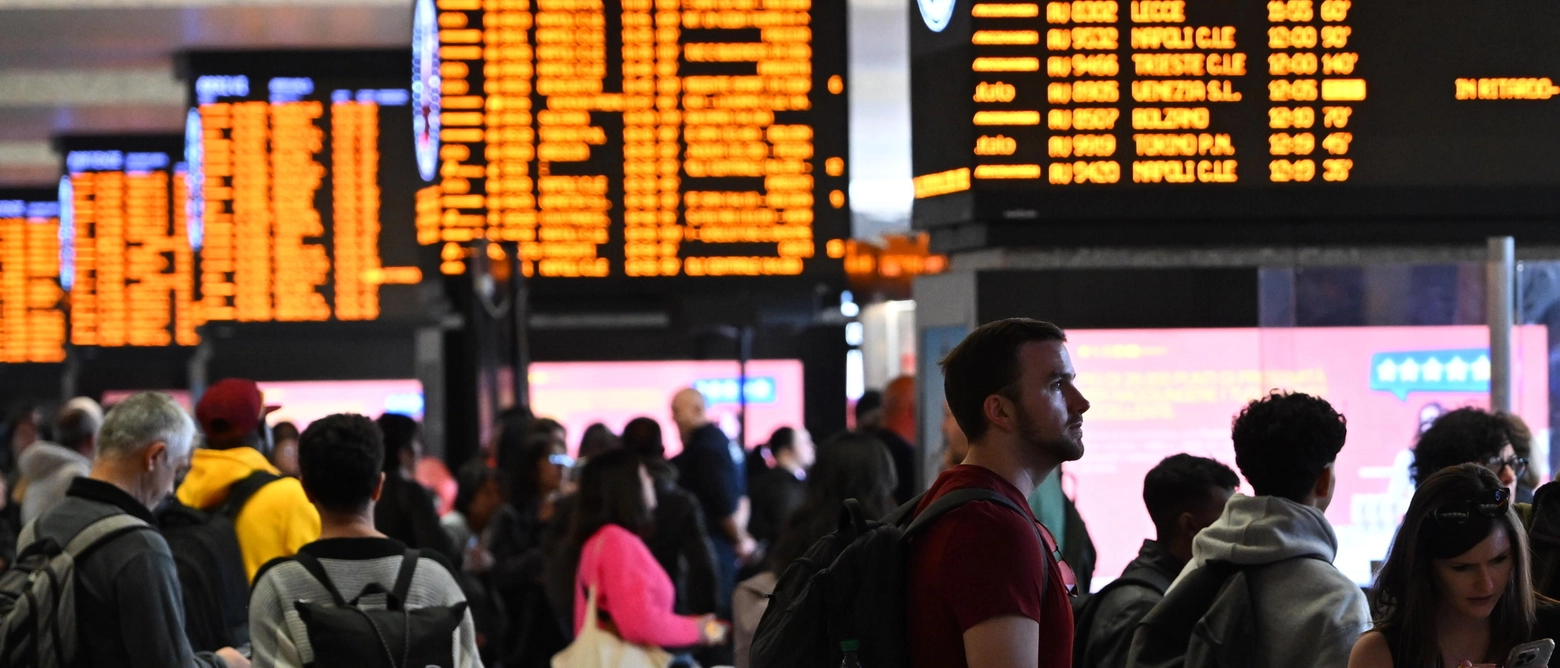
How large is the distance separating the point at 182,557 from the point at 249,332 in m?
8.44

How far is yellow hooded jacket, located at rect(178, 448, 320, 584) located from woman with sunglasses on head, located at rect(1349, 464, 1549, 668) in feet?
9.17

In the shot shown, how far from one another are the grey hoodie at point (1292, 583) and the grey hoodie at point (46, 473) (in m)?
5.18

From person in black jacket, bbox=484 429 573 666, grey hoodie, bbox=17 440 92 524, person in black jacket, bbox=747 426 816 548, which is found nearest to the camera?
person in black jacket, bbox=484 429 573 666

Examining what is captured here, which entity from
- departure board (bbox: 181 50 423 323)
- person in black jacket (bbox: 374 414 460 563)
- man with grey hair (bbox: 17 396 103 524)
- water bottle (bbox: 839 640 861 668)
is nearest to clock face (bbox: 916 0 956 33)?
person in black jacket (bbox: 374 414 460 563)

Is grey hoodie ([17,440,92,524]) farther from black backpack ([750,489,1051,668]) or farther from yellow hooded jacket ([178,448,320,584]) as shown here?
black backpack ([750,489,1051,668])

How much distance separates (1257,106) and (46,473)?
16.3 ft

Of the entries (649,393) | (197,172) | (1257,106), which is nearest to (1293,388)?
(1257,106)

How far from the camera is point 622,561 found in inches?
213

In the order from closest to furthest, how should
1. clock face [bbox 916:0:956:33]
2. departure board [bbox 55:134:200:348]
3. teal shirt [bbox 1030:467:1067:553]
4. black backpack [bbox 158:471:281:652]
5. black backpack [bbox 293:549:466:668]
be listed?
black backpack [bbox 293:549:466:668] < black backpack [bbox 158:471:281:652] < teal shirt [bbox 1030:467:1067:553] < clock face [bbox 916:0:956:33] < departure board [bbox 55:134:200:348]

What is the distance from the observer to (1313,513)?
3.22 m

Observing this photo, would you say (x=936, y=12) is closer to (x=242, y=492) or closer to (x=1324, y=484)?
(x=242, y=492)

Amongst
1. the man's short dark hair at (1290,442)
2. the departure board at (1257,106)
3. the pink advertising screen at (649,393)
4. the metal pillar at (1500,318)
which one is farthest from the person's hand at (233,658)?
the pink advertising screen at (649,393)

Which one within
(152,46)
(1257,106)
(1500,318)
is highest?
(152,46)

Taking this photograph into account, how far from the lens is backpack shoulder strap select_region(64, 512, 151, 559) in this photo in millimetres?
3830
